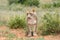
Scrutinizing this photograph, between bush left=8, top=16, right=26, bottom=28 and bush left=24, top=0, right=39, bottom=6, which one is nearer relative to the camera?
bush left=8, top=16, right=26, bottom=28

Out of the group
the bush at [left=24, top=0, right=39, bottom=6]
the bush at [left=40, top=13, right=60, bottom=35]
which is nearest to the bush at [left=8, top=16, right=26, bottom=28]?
the bush at [left=40, top=13, right=60, bottom=35]

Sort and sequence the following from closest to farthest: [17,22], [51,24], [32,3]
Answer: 1. [51,24]
2. [17,22]
3. [32,3]

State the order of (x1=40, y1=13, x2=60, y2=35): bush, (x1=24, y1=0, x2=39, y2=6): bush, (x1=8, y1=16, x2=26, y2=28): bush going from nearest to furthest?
(x1=40, y1=13, x2=60, y2=35): bush < (x1=8, y1=16, x2=26, y2=28): bush < (x1=24, y1=0, x2=39, y2=6): bush

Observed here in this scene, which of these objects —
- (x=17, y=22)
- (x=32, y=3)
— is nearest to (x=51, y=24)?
(x=17, y=22)

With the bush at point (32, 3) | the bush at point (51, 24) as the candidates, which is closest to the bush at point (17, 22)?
the bush at point (51, 24)

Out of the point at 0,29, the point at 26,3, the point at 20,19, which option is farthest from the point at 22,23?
the point at 26,3

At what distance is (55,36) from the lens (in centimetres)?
1290

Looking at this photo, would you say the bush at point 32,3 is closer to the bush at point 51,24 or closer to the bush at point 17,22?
the bush at point 17,22

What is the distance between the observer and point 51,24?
13.4 meters

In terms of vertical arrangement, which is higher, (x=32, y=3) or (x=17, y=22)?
(x=17, y=22)

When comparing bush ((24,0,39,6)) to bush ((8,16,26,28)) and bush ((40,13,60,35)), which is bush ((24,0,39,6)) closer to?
bush ((8,16,26,28))

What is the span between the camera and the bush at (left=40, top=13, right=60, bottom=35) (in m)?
13.5

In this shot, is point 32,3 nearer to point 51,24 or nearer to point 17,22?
point 17,22

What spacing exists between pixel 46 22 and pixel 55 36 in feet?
3.31
